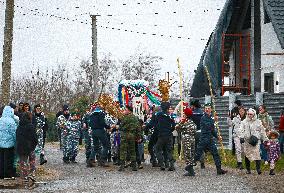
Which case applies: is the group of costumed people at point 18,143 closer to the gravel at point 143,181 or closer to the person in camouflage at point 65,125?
the gravel at point 143,181

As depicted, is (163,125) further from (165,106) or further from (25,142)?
(25,142)

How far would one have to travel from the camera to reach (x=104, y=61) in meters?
69.0

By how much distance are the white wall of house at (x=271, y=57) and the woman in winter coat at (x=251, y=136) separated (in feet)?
25.2

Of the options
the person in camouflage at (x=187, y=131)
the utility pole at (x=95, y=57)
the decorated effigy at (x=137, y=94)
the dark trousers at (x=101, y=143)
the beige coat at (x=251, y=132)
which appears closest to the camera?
the beige coat at (x=251, y=132)

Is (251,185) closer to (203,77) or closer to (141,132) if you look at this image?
(141,132)

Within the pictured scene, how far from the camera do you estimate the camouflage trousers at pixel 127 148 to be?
19828 millimetres

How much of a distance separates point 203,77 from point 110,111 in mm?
6078

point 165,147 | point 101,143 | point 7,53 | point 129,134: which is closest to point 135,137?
point 129,134

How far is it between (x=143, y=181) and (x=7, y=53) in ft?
22.5

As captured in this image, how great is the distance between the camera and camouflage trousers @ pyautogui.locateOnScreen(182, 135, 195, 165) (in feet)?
58.6

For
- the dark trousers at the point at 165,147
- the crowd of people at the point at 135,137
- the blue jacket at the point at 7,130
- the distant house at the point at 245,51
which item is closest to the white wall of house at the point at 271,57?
the distant house at the point at 245,51

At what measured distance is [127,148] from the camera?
2003 cm

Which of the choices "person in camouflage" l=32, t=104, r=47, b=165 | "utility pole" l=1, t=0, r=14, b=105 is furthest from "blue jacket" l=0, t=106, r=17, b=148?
"person in camouflage" l=32, t=104, r=47, b=165

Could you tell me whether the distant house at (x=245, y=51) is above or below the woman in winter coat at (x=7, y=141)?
above
